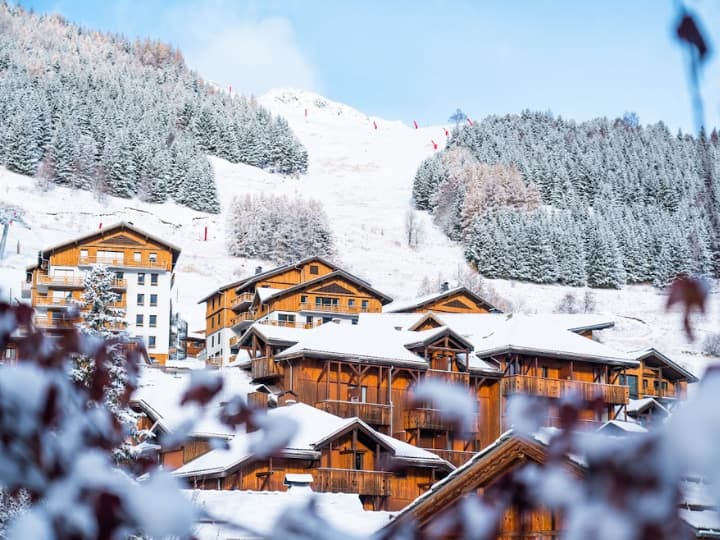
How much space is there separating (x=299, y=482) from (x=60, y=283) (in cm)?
3692

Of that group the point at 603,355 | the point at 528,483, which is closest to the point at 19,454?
the point at 528,483

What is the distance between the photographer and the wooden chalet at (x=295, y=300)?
5597 cm

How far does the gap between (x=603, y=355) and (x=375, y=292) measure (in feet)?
59.3

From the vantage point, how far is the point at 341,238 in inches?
4424

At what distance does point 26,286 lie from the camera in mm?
66562

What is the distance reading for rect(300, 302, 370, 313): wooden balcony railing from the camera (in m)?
56.2

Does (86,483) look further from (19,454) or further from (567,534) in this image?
(567,534)

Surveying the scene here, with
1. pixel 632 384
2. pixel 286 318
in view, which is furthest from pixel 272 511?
pixel 286 318

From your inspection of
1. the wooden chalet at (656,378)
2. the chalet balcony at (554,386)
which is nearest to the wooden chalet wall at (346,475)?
the chalet balcony at (554,386)

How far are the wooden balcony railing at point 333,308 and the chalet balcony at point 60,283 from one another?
13064 mm

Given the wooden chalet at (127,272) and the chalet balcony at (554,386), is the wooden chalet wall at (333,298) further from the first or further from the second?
the chalet balcony at (554,386)

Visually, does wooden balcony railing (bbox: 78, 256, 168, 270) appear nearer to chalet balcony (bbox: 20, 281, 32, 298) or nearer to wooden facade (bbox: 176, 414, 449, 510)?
chalet balcony (bbox: 20, 281, 32, 298)

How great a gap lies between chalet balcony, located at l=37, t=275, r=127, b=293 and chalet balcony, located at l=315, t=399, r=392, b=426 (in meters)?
27.0

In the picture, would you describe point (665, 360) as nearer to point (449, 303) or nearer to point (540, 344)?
point (540, 344)
